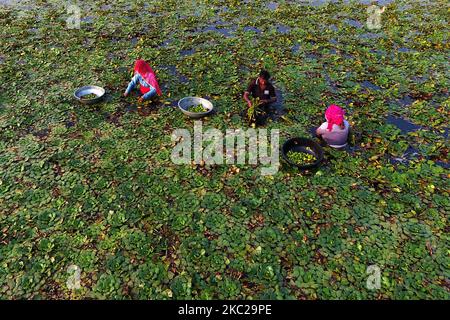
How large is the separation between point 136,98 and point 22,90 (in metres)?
3.14

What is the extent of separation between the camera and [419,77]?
8.98 m

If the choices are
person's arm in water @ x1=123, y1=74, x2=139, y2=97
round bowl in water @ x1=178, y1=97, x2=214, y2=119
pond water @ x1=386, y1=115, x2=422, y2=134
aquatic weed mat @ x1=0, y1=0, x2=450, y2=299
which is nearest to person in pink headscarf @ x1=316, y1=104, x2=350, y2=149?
aquatic weed mat @ x1=0, y1=0, x2=450, y2=299

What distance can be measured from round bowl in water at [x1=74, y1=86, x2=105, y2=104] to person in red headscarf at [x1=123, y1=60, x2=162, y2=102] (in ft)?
2.11

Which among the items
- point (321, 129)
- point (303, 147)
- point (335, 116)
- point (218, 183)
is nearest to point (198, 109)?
point (218, 183)

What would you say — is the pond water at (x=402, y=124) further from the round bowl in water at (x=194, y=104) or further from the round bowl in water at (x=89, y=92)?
the round bowl in water at (x=89, y=92)

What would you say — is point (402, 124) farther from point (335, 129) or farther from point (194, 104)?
point (194, 104)

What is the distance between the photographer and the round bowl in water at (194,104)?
7.27 m

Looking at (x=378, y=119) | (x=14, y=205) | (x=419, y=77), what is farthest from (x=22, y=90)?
(x=419, y=77)

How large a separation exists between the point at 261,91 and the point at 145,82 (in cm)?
290

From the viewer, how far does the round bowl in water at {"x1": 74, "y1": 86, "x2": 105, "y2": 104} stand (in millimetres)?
7702

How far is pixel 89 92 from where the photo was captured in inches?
321

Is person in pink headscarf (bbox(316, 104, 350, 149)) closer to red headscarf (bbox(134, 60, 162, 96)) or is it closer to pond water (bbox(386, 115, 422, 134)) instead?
pond water (bbox(386, 115, 422, 134))

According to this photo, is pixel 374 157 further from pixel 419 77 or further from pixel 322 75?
pixel 419 77
